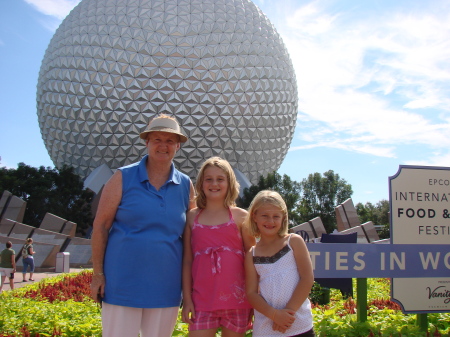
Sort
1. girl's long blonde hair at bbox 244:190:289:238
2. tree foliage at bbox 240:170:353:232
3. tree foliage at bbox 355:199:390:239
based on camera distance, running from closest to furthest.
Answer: girl's long blonde hair at bbox 244:190:289:238
tree foliage at bbox 240:170:353:232
tree foliage at bbox 355:199:390:239

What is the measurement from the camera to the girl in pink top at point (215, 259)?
3102mm

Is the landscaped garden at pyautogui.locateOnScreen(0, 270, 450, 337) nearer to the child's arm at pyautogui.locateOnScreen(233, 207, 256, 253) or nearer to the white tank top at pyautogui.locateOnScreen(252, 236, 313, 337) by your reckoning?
the white tank top at pyautogui.locateOnScreen(252, 236, 313, 337)

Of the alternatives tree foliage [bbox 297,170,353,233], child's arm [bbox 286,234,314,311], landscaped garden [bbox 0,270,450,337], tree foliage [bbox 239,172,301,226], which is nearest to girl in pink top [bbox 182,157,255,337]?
child's arm [bbox 286,234,314,311]

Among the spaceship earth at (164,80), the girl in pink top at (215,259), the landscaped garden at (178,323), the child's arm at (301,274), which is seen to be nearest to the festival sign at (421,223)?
the landscaped garden at (178,323)

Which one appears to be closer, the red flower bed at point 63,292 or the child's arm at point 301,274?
the child's arm at point 301,274

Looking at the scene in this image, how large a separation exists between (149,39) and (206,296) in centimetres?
2012

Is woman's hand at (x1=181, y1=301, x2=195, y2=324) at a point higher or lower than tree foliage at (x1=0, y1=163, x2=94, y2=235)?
lower

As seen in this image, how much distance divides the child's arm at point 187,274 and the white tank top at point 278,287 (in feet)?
1.64

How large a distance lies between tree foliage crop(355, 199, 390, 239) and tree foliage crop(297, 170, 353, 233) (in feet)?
17.7

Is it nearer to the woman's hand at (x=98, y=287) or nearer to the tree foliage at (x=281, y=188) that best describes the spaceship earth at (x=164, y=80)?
the tree foliage at (x=281, y=188)

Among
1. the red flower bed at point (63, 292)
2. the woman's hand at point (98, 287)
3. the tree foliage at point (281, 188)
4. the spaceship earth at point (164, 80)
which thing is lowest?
the red flower bed at point (63, 292)

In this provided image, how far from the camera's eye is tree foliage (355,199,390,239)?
32.6 metres

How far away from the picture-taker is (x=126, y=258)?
3135mm

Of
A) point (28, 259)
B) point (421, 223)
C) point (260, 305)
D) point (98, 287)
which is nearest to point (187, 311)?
point (260, 305)
